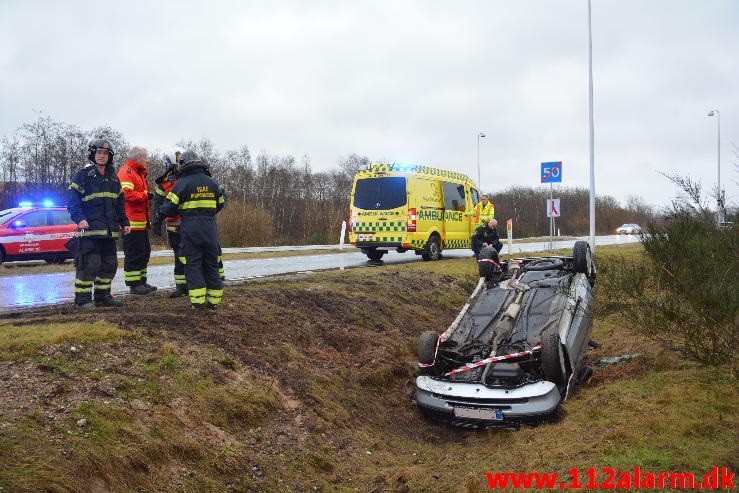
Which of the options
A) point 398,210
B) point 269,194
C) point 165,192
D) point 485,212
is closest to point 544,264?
point 165,192

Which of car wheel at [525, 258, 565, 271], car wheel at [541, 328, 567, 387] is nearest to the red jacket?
car wheel at [541, 328, 567, 387]

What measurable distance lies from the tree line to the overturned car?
160 inches

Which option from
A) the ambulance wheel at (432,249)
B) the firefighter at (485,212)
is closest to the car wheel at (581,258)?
the firefighter at (485,212)

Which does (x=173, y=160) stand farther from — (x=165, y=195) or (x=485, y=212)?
(x=485, y=212)

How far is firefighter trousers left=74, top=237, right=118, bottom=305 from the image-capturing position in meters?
6.79

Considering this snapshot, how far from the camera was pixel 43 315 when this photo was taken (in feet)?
21.6

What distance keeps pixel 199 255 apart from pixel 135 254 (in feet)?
4.92

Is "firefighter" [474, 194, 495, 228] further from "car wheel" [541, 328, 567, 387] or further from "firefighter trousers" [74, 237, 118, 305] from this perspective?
"firefighter trousers" [74, 237, 118, 305]

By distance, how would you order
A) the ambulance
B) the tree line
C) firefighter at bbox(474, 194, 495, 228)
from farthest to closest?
1. the tree line
2. the ambulance
3. firefighter at bbox(474, 194, 495, 228)

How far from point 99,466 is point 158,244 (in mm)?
25868

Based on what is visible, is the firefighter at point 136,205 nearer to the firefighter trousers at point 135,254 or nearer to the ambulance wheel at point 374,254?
the firefighter trousers at point 135,254

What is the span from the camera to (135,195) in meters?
7.57

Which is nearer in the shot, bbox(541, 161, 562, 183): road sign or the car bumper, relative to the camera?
the car bumper

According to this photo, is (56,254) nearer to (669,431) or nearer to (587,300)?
(587,300)
